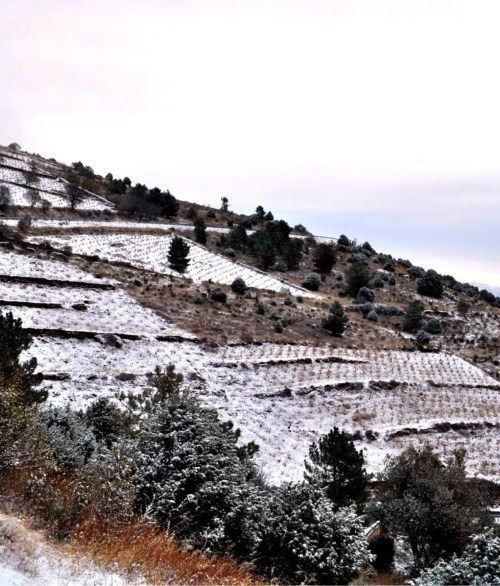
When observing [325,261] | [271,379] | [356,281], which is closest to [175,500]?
[271,379]

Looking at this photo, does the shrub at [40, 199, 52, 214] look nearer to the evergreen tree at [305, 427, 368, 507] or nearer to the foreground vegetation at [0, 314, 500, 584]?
the foreground vegetation at [0, 314, 500, 584]

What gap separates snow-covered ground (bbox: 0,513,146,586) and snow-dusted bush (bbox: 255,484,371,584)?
160 inches

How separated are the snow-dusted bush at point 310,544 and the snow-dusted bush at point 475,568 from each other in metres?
1.34

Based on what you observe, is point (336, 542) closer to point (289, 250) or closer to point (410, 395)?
point (410, 395)

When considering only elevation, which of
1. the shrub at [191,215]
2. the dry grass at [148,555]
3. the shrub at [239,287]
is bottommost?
the dry grass at [148,555]

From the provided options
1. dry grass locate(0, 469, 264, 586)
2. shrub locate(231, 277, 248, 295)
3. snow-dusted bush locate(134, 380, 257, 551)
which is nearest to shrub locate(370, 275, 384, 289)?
shrub locate(231, 277, 248, 295)

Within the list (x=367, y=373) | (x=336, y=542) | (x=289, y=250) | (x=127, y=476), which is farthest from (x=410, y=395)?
(x=289, y=250)

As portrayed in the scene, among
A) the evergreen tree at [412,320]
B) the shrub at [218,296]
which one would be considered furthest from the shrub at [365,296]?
the shrub at [218,296]

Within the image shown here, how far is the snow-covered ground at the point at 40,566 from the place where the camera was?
5066mm

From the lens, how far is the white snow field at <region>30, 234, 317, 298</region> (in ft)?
168

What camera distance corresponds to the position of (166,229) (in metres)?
68.8

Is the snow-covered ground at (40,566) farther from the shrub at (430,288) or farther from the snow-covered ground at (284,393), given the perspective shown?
the shrub at (430,288)

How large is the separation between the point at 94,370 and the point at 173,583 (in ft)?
68.7

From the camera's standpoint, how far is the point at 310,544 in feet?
29.3
